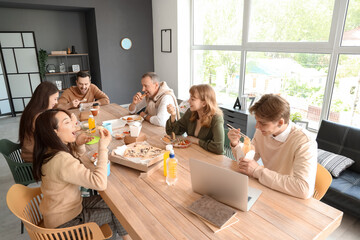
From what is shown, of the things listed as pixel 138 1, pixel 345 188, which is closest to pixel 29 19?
pixel 138 1

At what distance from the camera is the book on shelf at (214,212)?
1094mm

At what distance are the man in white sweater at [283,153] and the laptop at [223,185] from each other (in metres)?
0.14

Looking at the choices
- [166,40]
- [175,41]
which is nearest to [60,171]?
[175,41]

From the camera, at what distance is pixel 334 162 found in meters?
2.38

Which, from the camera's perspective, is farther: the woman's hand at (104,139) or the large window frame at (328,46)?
the large window frame at (328,46)

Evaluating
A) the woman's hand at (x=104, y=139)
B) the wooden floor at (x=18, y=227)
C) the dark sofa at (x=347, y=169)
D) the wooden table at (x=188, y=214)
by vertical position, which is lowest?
the wooden floor at (x=18, y=227)

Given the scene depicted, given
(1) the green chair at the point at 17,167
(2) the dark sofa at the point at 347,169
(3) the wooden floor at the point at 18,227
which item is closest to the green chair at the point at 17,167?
(1) the green chair at the point at 17,167

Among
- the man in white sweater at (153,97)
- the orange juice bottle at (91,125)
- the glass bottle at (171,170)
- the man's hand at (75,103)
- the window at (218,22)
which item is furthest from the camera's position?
the window at (218,22)

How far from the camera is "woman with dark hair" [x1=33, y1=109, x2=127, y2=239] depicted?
130cm

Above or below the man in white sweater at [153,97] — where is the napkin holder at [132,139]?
below

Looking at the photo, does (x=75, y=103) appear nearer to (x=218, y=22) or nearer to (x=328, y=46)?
(x=218, y=22)

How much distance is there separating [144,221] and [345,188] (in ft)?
6.35

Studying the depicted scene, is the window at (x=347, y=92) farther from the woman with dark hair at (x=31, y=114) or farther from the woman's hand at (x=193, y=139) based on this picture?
the woman with dark hair at (x=31, y=114)

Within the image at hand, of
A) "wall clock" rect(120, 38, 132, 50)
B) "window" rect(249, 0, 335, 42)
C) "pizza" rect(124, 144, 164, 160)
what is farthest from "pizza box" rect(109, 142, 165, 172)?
"wall clock" rect(120, 38, 132, 50)
